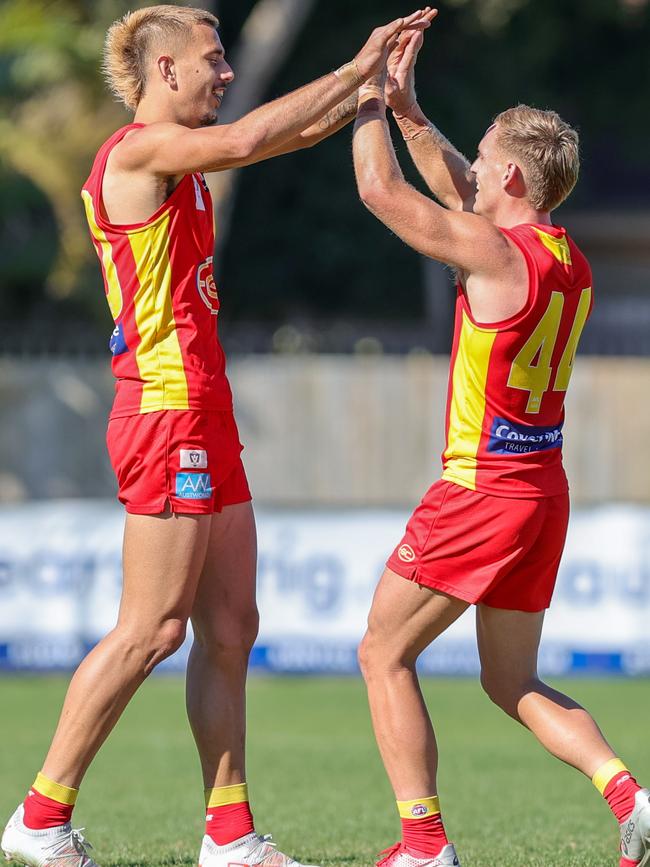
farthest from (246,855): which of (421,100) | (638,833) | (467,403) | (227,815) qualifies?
(421,100)

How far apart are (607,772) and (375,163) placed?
2063mm

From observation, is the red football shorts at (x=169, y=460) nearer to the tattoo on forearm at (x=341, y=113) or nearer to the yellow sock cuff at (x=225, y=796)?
the yellow sock cuff at (x=225, y=796)

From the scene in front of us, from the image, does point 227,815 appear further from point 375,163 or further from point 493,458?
point 375,163

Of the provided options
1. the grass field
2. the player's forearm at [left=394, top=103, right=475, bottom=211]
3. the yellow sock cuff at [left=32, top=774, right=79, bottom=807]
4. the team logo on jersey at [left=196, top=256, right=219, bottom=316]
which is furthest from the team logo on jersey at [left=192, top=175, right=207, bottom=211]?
the grass field

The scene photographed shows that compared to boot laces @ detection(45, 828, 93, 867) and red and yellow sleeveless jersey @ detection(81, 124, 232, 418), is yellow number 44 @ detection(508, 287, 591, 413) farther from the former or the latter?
boot laces @ detection(45, 828, 93, 867)

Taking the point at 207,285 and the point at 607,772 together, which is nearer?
the point at 607,772

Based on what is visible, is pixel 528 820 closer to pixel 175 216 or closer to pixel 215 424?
pixel 215 424

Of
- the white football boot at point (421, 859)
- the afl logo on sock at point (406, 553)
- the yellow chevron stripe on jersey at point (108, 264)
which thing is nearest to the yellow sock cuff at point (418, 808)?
the white football boot at point (421, 859)

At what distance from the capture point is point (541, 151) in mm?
4543

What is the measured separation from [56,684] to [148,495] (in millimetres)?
7946

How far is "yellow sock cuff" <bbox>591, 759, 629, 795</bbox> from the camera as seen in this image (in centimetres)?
451

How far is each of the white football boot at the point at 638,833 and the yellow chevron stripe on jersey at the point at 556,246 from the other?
169cm

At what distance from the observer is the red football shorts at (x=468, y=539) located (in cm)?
452

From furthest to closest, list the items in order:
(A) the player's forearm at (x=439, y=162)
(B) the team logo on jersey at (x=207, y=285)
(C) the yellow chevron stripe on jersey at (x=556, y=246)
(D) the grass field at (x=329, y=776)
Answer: (D) the grass field at (x=329, y=776)
(A) the player's forearm at (x=439, y=162)
(B) the team logo on jersey at (x=207, y=285)
(C) the yellow chevron stripe on jersey at (x=556, y=246)
